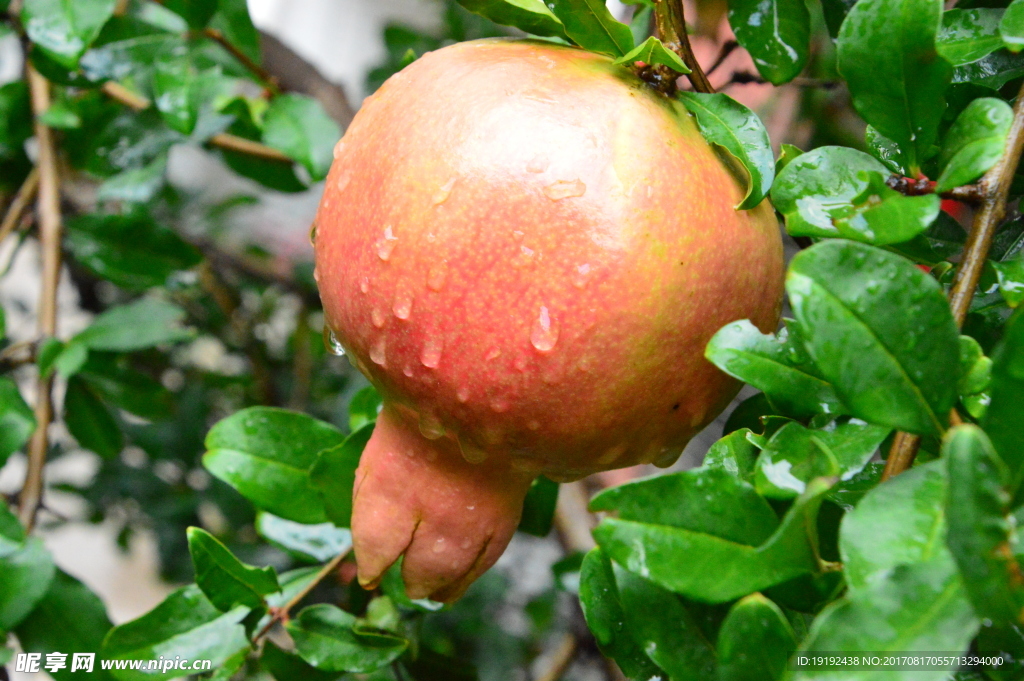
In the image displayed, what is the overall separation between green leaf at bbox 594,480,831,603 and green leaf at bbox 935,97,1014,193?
0.59ft

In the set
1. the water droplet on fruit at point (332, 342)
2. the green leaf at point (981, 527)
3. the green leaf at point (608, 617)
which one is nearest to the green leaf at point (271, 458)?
the water droplet on fruit at point (332, 342)

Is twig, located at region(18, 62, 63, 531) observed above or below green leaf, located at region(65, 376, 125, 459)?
above

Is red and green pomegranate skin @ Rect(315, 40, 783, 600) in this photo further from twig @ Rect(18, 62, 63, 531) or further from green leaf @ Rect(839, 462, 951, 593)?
twig @ Rect(18, 62, 63, 531)

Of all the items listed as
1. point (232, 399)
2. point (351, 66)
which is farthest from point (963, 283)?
point (351, 66)

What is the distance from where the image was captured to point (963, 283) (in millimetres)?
391

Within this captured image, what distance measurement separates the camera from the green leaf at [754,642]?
346 mm

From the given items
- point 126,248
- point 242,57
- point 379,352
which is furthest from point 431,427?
point 126,248

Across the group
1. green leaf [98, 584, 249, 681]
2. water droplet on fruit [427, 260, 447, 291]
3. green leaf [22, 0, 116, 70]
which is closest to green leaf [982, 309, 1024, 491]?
water droplet on fruit [427, 260, 447, 291]

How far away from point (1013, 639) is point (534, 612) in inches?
43.8

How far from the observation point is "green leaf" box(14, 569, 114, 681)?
2.43 feet

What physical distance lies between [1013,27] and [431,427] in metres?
0.36

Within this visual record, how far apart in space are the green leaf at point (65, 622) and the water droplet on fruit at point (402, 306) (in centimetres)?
53

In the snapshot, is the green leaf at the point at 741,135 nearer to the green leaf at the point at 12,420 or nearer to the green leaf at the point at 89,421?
the green leaf at the point at 12,420

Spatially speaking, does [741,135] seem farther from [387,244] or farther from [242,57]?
[242,57]
